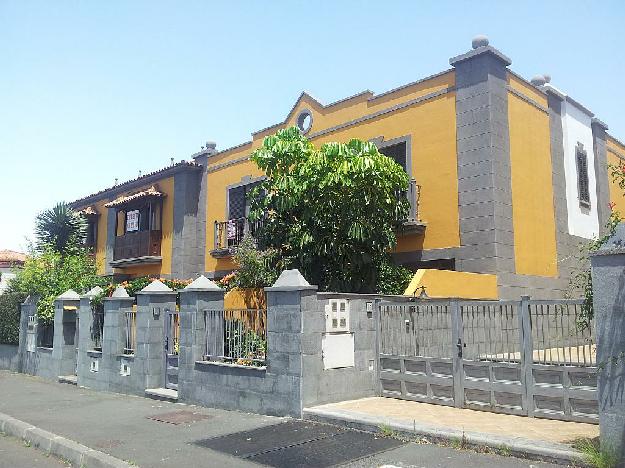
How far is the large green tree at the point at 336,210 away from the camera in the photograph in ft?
42.2

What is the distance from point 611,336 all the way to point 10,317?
63.0 feet

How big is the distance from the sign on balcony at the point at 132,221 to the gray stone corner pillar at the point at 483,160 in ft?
50.7

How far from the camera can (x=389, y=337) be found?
992cm

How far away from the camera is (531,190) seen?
1487 cm

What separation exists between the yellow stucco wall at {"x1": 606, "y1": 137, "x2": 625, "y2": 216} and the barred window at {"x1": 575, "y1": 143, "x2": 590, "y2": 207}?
1.70m

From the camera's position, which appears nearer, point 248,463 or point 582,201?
point 248,463

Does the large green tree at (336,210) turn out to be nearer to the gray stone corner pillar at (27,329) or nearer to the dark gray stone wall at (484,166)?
the dark gray stone wall at (484,166)

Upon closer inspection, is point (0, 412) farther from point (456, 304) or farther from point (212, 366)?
point (456, 304)

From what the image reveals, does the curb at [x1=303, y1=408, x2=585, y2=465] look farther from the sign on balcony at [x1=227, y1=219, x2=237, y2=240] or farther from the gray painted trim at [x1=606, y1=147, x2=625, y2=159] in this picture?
the gray painted trim at [x1=606, y1=147, x2=625, y2=159]

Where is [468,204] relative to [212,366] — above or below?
above

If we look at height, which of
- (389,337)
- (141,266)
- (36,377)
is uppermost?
(141,266)

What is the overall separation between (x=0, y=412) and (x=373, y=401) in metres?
6.95

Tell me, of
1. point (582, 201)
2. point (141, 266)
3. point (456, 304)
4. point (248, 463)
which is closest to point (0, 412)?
point (248, 463)

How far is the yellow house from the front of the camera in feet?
44.7
